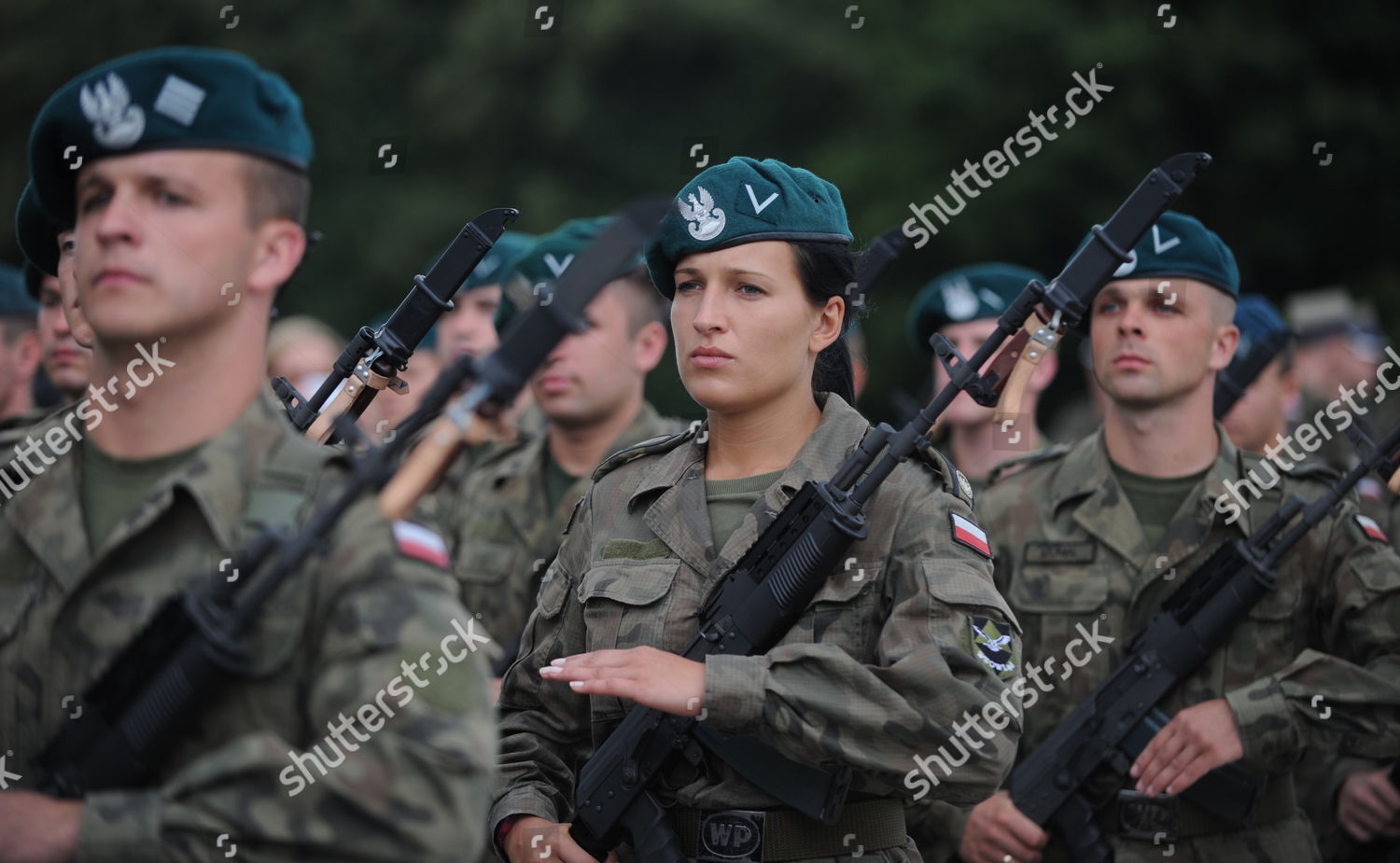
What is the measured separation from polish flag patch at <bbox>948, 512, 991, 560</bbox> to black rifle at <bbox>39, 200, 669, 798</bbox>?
1.34 meters

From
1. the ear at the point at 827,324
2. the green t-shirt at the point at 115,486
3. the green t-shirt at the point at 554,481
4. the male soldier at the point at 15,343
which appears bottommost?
the male soldier at the point at 15,343

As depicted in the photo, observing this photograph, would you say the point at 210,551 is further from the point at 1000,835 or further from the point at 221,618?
the point at 1000,835

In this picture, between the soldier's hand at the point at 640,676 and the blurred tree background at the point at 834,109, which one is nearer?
the soldier's hand at the point at 640,676

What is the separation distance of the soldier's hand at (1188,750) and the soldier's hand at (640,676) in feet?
6.50

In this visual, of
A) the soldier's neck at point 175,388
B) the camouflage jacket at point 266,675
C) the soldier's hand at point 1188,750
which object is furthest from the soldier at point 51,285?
the soldier's hand at point 1188,750

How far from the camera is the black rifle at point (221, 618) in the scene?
2586mm

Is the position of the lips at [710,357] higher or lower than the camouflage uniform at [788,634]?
higher

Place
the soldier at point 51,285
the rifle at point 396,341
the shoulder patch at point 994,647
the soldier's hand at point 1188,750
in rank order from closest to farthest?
the shoulder patch at point 994,647 → the soldier at point 51,285 → the rifle at point 396,341 → the soldier's hand at point 1188,750

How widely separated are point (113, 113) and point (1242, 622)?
3.85 m

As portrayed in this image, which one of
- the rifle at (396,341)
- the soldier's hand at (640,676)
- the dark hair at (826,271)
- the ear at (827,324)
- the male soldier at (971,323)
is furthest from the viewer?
the male soldier at (971,323)

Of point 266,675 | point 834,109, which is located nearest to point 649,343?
point 266,675

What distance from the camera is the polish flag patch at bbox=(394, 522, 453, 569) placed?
272 centimetres

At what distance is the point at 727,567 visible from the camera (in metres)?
3.86

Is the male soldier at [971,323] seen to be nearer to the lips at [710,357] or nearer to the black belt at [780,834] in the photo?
the lips at [710,357]
